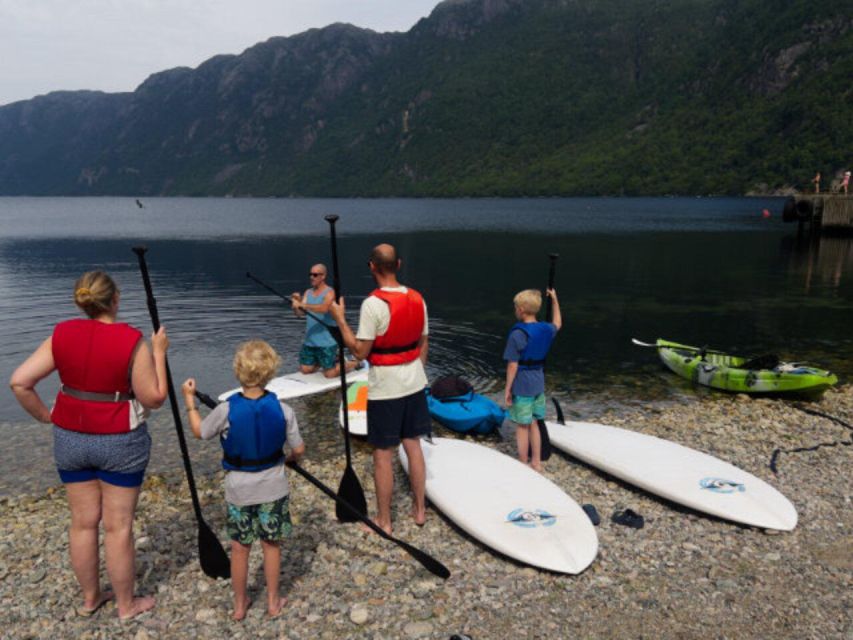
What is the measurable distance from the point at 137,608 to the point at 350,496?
8.58 feet

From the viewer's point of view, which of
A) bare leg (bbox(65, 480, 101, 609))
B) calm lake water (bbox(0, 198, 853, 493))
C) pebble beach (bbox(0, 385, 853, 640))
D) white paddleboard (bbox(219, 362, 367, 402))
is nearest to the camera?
bare leg (bbox(65, 480, 101, 609))

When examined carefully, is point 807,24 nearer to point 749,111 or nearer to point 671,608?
point 749,111

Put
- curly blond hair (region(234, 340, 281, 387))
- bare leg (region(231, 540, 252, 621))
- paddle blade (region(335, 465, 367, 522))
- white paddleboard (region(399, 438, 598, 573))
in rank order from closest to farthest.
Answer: curly blond hair (region(234, 340, 281, 387)) → bare leg (region(231, 540, 252, 621)) → white paddleboard (region(399, 438, 598, 573)) → paddle blade (region(335, 465, 367, 522))

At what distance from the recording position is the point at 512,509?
7.36 metres

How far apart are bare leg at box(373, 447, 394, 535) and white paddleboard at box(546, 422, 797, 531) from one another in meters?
3.81

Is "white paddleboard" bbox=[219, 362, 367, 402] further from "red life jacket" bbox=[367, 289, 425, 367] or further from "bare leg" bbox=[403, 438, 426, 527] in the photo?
"red life jacket" bbox=[367, 289, 425, 367]

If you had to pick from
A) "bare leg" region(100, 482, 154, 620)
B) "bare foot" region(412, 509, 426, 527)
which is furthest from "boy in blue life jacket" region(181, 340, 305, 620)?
"bare foot" region(412, 509, 426, 527)

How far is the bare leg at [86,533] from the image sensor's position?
194 inches

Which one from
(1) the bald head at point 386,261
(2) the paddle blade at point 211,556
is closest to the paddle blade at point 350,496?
(2) the paddle blade at point 211,556

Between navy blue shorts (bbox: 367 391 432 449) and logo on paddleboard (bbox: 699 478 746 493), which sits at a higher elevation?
navy blue shorts (bbox: 367 391 432 449)

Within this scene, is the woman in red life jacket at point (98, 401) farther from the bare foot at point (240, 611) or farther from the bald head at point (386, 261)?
the bald head at point (386, 261)

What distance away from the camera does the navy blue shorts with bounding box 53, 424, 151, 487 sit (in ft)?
15.5

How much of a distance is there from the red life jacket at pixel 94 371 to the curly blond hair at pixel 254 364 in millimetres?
809

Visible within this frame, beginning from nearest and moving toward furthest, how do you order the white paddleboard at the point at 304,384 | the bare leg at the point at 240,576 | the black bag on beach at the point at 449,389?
the bare leg at the point at 240,576 → the black bag on beach at the point at 449,389 → the white paddleboard at the point at 304,384
